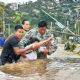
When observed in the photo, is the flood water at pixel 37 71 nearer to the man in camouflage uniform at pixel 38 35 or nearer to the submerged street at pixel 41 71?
the submerged street at pixel 41 71

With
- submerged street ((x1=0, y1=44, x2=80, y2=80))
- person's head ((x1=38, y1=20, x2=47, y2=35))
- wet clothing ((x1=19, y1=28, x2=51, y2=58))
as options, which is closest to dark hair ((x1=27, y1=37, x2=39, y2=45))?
wet clothing ((x1=19, y1=28, x2=51, y2=58))

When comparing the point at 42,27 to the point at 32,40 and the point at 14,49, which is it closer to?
the point at 32,40

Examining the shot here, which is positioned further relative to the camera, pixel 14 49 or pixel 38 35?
pixel 38 35

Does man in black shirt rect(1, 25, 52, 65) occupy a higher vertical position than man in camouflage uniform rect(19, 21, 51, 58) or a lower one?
lower

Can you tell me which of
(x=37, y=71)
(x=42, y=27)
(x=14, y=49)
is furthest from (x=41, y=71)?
(x=42, y=27)

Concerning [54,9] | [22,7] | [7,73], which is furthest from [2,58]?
[22,7]

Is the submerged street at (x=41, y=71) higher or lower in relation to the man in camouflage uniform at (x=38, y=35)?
lower

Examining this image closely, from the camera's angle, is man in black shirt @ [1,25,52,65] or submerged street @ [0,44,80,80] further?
man in black shirt @ [1,25,52,65]

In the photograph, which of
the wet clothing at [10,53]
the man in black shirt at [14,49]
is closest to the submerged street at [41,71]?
the man in black shirt at [14,49]

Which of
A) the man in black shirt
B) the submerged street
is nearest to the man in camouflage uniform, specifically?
the man in black shirt

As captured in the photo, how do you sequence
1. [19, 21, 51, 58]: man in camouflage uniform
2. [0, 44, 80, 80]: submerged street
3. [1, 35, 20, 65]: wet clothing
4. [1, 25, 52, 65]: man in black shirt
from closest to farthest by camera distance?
[0, 44, 80, 80]: submerged street → [1, 25, 52, 65]: man in black shirt → [1, 35, 20, 65]: wet clothing → [19, 21, 51, 58]: man in camouflage uniform

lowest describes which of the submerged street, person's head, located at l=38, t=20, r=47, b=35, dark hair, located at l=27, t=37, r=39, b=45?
the submerged street

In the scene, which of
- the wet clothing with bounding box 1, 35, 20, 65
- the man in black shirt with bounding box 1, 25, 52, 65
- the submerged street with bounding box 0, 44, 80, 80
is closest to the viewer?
the submerged street with bounding box 0, 44, 80, 80

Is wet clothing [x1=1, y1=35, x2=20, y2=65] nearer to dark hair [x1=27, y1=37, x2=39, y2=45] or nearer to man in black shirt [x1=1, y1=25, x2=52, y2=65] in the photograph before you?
man in black shirt [x1=1, y1=25, x2=52, y2=65]
